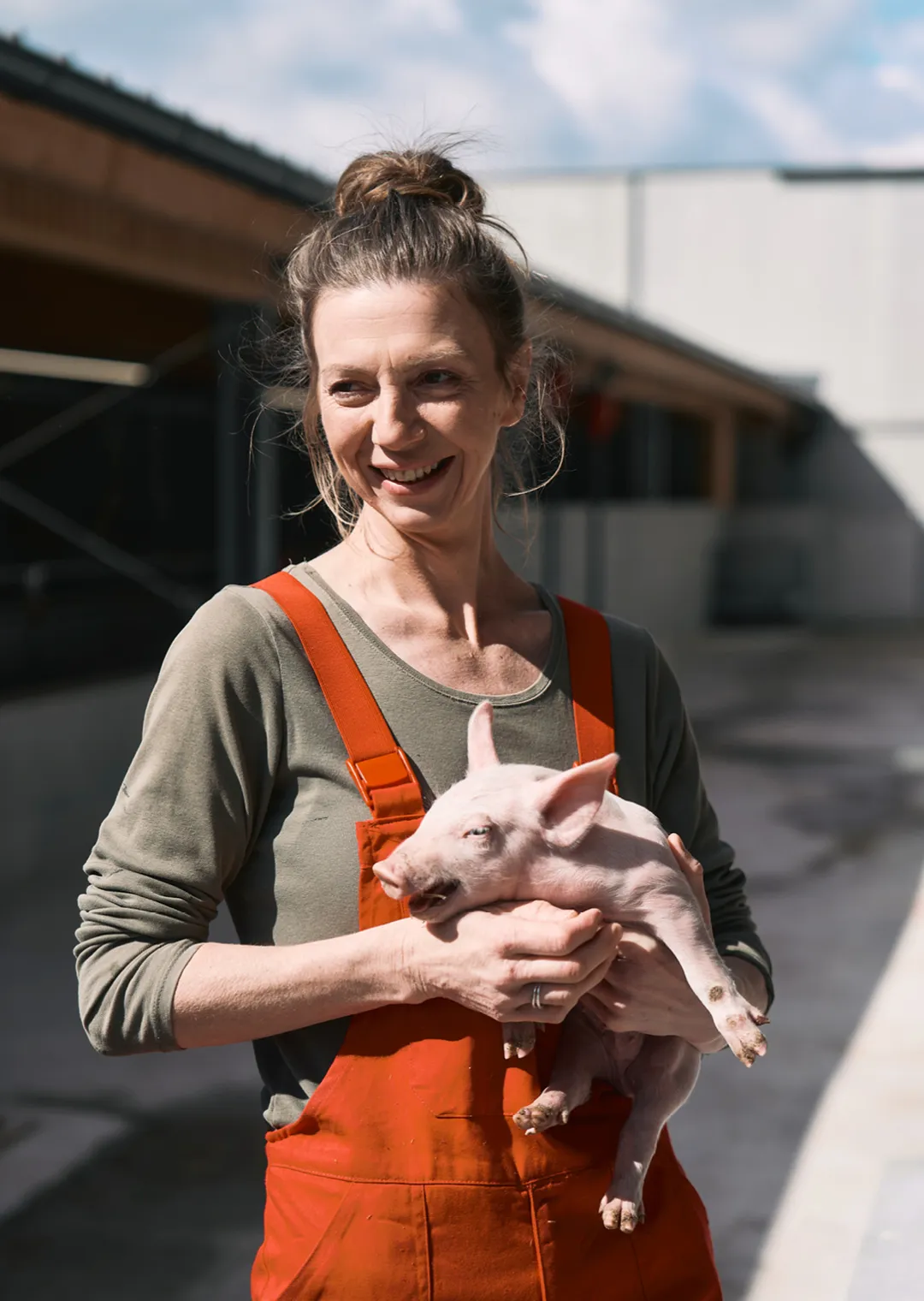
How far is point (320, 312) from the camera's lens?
172 centimetres

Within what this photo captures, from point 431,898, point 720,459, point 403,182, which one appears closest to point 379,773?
point 431,898

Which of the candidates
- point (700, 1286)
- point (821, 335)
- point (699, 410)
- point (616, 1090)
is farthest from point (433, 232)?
point (821, 335)

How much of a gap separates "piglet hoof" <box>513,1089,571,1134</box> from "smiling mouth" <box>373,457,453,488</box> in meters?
0.74

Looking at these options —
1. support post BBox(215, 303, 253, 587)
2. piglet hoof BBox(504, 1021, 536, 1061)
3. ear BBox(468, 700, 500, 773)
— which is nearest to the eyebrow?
ear BBox(468, 700, 500, 773)

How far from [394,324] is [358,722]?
1.55ft

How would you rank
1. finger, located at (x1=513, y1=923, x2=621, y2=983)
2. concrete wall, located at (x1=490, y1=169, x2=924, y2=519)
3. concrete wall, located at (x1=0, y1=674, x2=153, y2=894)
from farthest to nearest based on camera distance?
concrete wall, located at (x1=490, y1=169, x2=924, y2=519)
concrete wall, located at (x1=0, y1=674, x2=153, y2=894)
finger, located at (x1=513, y1=923, x2=621, y2=983)

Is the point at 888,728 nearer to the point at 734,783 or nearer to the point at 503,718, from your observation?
the point at 734,783

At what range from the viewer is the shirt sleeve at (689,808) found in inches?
74.8

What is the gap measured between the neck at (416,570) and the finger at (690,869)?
14.4 inches

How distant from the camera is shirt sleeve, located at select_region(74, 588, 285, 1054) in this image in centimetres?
154

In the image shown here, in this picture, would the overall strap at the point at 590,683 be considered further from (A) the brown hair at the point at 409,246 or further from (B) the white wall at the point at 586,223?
(B) the white wall at the point at 586,223

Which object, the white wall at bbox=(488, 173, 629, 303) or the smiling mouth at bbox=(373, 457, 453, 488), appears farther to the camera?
the white wall at bbox=(488, 173, 629, 303)

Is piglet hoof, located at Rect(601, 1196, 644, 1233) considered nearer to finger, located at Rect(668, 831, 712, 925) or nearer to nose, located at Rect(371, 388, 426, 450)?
finger, located at Rect(668, 831, 712, 925)

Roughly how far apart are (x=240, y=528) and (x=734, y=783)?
428 cm
